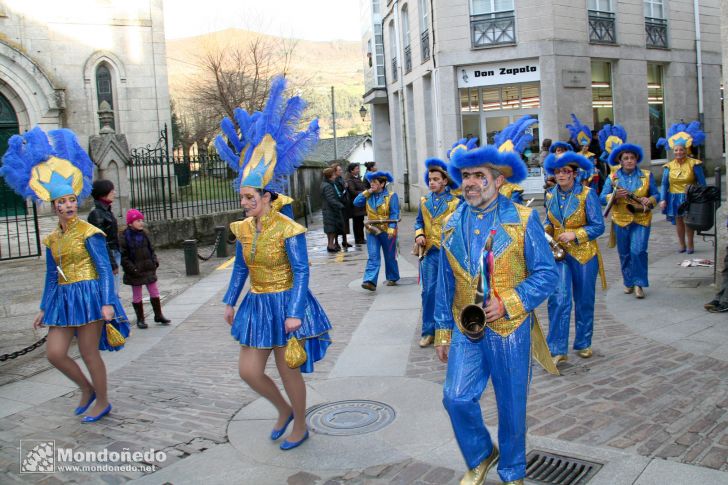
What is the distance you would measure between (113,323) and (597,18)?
21.0m

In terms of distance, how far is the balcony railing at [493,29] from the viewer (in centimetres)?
2138

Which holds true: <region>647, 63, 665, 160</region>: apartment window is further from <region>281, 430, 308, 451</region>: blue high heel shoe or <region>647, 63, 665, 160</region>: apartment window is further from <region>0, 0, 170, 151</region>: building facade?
<region>281, 430, 308, 451</region>: blue high heel shoe

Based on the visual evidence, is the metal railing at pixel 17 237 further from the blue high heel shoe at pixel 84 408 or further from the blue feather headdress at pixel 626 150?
the blue feather headdress at pixel 626 150

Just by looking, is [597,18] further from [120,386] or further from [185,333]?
[120,386]

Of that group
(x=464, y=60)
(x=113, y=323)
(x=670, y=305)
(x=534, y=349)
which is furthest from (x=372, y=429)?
(x=464, y=60)

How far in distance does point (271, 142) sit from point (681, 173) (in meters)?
9.06

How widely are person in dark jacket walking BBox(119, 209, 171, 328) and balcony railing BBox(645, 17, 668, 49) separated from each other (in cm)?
2086

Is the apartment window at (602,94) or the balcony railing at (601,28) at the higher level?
the balcony railing at (601,28)

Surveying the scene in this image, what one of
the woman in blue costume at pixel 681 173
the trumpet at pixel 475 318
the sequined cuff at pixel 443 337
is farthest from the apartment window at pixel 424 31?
the trumpet at pixel 475 318

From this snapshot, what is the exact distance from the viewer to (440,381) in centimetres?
604

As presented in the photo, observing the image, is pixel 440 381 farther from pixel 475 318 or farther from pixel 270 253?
pixel 475 318

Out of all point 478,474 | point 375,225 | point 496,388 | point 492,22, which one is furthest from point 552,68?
point 478,474

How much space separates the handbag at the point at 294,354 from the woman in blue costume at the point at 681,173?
26.9 ft

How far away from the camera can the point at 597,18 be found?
22.4 metres
